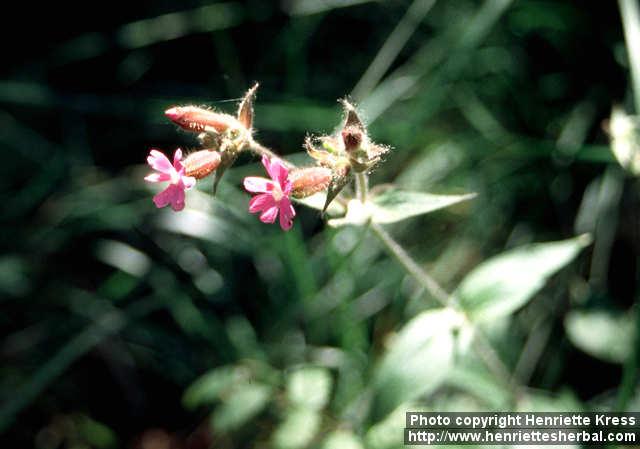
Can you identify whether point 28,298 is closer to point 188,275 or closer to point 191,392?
point 188,275

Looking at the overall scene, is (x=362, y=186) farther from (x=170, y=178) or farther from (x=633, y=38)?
(x=633, y=38)

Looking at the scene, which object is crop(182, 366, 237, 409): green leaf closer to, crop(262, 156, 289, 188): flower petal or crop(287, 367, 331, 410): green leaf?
crop(287, 367, 331, 410): green leaf

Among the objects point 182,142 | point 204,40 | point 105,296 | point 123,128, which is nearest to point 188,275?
point 105,296

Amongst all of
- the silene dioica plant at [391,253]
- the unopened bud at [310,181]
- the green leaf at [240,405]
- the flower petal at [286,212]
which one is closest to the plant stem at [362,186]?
the silene dioica plant at [391,253]

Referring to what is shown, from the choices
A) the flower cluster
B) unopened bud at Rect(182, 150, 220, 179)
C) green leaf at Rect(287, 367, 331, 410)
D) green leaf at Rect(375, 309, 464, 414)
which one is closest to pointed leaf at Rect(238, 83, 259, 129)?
the flower cluster

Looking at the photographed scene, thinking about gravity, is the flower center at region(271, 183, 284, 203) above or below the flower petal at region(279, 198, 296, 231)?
above

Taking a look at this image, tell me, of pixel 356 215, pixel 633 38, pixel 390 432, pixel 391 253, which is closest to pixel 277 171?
pixel 356 215

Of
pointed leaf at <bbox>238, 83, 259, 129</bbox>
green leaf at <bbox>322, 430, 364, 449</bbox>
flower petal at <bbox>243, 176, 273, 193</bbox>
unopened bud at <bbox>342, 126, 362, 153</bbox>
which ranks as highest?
pointed leaf at <bbox>238, 83, 259, 129</bbox>
